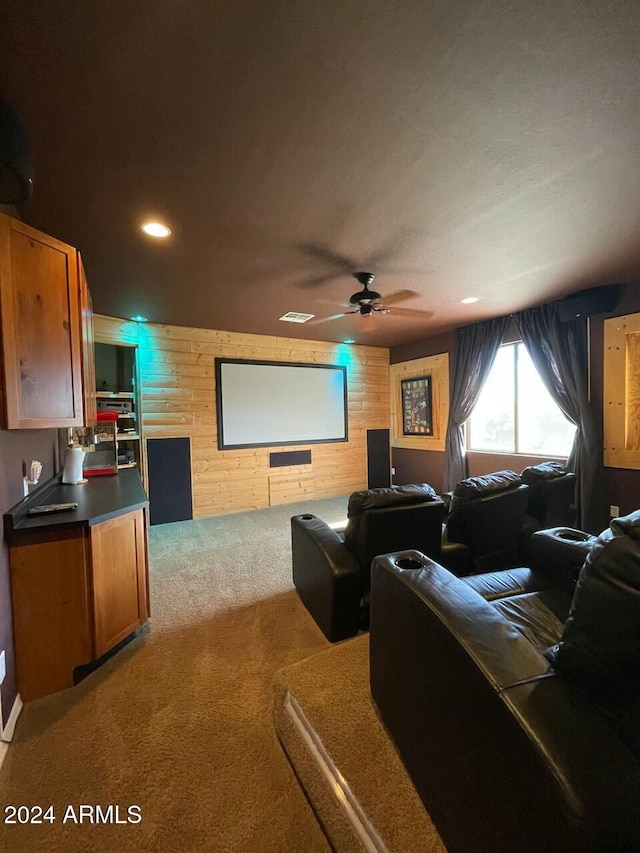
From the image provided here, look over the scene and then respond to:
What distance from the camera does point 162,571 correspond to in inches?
123

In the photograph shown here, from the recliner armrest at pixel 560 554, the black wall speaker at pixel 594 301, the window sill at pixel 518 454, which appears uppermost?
the black wall speaker at pixel 594 301

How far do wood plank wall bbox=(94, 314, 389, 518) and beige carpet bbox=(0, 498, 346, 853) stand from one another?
8.29 ft

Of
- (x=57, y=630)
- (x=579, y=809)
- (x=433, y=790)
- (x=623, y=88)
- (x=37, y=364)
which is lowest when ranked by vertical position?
(x=433, y=790)

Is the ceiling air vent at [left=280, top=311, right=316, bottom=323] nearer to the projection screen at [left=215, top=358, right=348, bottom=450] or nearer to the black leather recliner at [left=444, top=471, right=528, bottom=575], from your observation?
the projection screen at [left=215, top=358, right=348, bottom=450]

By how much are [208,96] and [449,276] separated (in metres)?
2.45

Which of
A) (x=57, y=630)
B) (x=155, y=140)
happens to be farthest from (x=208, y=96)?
(x=57, y=630)

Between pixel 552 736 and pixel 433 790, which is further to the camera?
pixel 433 790

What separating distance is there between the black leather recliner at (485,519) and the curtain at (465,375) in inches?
106

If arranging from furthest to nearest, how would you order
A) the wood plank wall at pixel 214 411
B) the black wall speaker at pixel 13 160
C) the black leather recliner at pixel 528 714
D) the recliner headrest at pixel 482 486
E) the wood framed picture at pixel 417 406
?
the wood framed picture at pixel 417 406
the wood plank wall at pixel 214 411
the recliner headrest at pixel 482 486
the black wall speaker at pixel 13 160
the black leather recliner at pixel 528 714

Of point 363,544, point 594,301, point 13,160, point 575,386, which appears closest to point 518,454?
point 575,386

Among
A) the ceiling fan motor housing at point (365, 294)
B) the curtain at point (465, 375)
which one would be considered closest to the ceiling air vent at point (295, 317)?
the ceiling fan motor housing at point (365, 294)

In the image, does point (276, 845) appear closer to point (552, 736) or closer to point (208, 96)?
point (552, 736)

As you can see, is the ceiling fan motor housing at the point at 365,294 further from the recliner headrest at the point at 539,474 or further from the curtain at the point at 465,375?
the curtain at the point at 465,375

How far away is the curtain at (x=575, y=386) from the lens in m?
3.69
